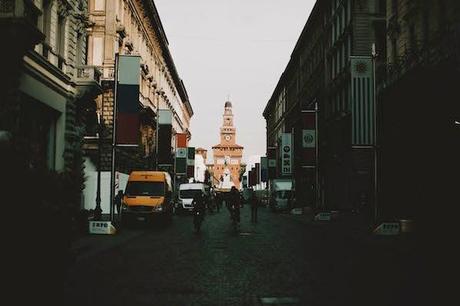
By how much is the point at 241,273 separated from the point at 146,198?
17265 millimetres

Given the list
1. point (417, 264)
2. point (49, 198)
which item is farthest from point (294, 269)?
point (49, 198)

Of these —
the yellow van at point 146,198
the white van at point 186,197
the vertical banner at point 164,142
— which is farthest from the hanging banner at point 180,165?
the yellow van at point 146,198

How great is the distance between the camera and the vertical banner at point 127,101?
25391mm

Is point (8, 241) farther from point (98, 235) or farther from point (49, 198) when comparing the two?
point (98, 235)

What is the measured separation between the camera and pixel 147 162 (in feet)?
191

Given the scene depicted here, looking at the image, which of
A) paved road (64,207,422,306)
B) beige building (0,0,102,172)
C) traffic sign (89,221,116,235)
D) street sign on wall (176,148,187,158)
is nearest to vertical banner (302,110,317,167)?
beige building (0,0,102,172)

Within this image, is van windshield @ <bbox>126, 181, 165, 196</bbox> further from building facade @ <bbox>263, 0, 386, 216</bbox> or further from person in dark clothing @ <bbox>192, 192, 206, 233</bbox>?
building facade @ <bbox>263, 0, 386, 216</bbox>

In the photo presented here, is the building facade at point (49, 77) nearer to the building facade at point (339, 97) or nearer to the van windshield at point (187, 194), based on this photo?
the building facade at point (339, 97)

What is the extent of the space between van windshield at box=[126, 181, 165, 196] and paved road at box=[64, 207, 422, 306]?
9038 millimetres

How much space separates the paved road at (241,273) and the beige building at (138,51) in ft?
73.1

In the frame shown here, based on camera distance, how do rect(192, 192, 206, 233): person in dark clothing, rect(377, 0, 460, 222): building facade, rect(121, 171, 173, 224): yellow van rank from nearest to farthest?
rect(377, 0, 460, 222): building facade
rect(192, 192, 206, 233): person in dark clothing
rect(121, 171, 173, 224): yellow van

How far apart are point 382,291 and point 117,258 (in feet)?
24.3

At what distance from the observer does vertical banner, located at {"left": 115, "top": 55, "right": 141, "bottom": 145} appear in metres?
25.4

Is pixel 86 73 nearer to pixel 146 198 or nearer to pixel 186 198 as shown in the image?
pixel 146 198
